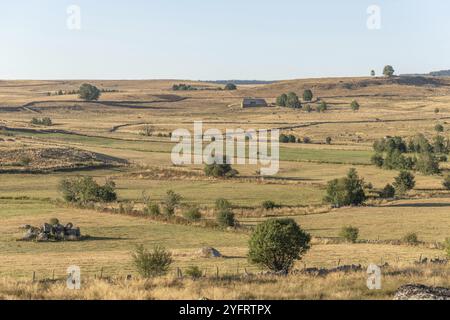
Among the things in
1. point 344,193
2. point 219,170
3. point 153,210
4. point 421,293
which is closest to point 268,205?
point 344,193

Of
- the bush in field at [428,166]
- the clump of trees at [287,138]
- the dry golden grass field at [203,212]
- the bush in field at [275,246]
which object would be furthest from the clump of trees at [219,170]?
the bush in field at [275,246]

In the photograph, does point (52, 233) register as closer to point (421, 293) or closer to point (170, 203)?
point (170, 203)

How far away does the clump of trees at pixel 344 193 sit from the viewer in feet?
227

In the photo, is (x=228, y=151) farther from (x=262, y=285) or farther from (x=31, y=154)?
(x=262, y=285)

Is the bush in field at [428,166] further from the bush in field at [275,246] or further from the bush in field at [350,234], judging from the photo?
the bush in field at [275,246]

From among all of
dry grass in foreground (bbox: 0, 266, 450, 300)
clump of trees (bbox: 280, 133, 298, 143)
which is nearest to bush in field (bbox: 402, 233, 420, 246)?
dry grass in foreground (bbox: 0, 266, 450, 300)

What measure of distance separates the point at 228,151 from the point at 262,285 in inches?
3588

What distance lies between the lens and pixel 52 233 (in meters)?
48.8

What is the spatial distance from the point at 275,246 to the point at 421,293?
1277cm

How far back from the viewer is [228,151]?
373 feet

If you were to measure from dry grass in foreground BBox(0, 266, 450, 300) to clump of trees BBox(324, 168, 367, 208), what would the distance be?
144 ft

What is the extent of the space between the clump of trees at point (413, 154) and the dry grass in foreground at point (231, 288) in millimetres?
71373

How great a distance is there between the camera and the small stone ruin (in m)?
48.2
